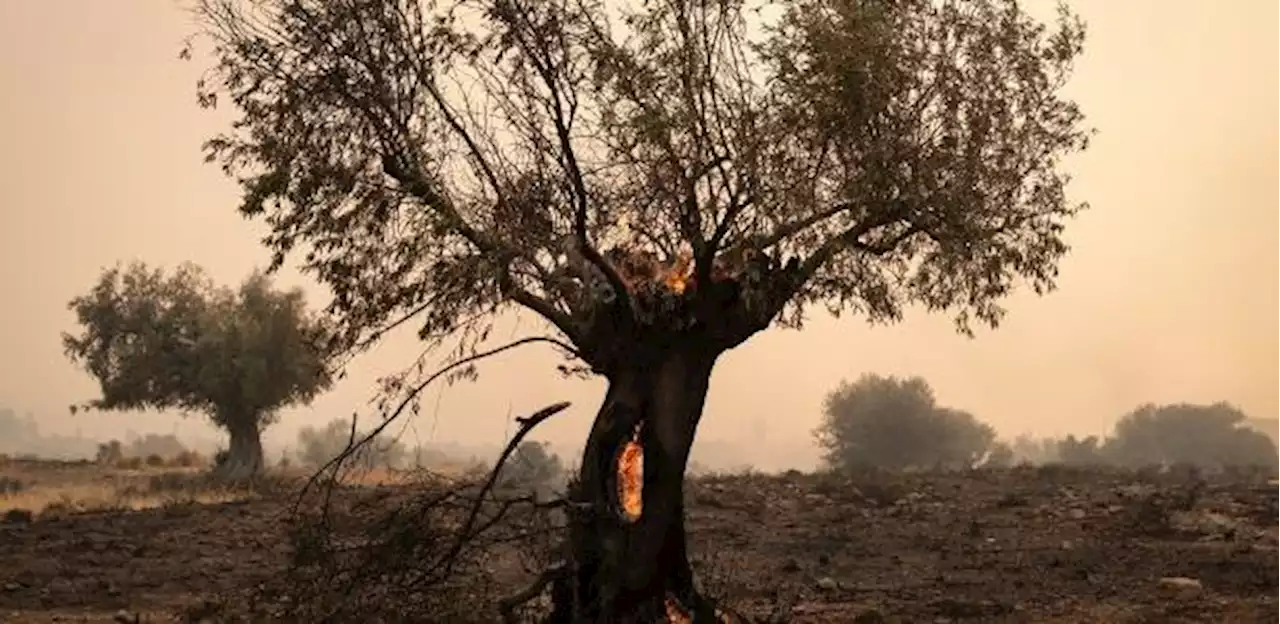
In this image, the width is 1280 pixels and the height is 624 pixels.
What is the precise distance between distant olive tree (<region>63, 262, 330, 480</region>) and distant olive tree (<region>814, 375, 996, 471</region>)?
114 ft

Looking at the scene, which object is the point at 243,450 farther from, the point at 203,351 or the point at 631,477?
the point at 631,477

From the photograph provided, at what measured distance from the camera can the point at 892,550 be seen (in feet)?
70.5

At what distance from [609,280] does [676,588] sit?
11.3ft

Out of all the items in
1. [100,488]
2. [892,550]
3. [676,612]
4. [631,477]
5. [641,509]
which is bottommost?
[676,612]

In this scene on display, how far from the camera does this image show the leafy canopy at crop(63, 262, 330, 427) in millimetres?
44594

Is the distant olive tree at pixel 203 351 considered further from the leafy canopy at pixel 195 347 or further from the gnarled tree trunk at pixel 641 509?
the gnarled tree trunk at pixel 641 509

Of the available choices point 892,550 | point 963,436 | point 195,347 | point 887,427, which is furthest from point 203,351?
point 963,436

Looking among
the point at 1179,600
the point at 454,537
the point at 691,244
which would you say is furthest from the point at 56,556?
the point at 1179,600

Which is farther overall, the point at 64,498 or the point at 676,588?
the point at 64,498

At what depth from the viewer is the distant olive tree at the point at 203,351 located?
4459 centimetres

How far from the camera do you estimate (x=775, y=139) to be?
39.3 feet

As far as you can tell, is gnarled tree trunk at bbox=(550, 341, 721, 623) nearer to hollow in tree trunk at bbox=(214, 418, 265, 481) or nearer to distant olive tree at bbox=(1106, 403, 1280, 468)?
hollow in tree trunk at bbox=(214, 418, 265, 481)

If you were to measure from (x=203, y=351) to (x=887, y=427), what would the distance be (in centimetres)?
4147

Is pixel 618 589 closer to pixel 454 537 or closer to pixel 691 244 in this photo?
pixel 454 537
